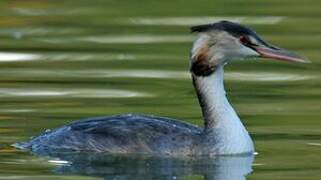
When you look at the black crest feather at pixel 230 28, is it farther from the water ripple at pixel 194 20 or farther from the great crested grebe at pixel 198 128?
the water ripple at pixel 194 20

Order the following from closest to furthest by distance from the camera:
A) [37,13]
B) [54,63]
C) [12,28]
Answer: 1. [54,63]
2. [12,28]
3. [37,13]

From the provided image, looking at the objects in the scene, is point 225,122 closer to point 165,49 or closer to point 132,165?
point 132,165

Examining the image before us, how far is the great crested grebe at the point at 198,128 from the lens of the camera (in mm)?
14383

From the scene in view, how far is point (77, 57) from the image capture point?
2034 centimetres

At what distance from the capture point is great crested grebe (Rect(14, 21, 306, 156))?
14.4 m

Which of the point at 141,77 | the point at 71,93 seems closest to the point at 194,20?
the point at 141,77

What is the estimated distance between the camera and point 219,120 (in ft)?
47.9

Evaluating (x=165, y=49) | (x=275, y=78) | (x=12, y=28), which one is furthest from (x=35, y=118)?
(x=12, y=28)

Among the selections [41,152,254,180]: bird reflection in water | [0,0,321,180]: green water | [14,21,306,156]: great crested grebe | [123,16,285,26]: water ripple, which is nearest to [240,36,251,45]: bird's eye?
[14,21,306,156]: great crested grebe

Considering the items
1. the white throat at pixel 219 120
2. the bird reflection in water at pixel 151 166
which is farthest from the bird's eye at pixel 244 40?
the bird reflection in water at pixel 151 166

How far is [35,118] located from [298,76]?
13.1ft

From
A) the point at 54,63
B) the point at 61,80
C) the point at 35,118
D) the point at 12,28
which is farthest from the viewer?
the point at 12,28

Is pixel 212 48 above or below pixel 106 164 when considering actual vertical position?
above

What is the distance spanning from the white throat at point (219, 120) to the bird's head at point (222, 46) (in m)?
0.08
